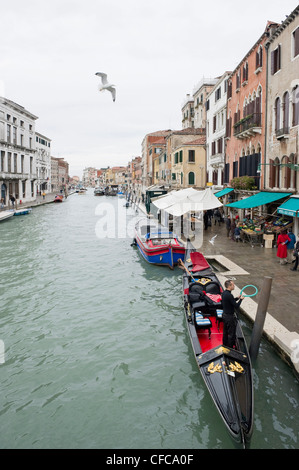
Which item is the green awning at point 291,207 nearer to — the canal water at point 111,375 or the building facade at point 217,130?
the canal water at point 111,375

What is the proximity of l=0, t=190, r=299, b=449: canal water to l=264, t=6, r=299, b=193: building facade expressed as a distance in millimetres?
7323

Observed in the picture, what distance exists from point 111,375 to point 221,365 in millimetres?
2496

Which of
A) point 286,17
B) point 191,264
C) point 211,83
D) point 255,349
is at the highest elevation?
point 211,83

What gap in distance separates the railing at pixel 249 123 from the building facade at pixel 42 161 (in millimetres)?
61810

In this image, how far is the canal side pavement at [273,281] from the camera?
24.4 ft

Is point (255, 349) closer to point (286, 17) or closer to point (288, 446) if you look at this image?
point (288, 446)

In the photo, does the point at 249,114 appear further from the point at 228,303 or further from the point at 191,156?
the point at 191,156

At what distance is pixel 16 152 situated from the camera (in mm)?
48406

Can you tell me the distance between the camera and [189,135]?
43.6 metres

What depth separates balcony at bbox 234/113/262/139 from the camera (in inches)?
765

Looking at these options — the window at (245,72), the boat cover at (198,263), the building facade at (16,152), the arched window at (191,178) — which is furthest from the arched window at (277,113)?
the building facade at (16,152)

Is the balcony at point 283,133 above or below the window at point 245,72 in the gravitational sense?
below

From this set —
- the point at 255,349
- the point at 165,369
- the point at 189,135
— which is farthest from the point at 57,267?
the point at 189,135
